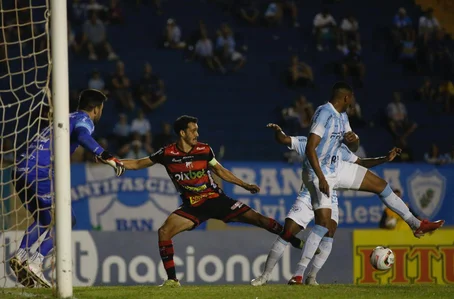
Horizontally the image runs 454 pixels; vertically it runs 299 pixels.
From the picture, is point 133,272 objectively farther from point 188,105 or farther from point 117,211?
point 188,105

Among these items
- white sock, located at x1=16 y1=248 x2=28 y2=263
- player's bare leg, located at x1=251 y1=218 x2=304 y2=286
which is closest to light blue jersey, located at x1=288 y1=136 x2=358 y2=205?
player's bare leg, located at x1=251 y1=218 x2=304 y2=286

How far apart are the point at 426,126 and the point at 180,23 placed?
6.11 m

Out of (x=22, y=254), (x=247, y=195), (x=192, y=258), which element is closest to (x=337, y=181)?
(x=22, y=254)

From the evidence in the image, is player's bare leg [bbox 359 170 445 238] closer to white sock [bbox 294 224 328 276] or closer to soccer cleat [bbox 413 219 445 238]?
soccer cleat [bbox 413 219 445 238]

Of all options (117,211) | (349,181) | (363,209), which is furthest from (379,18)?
(349,181)

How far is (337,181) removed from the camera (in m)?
10.7

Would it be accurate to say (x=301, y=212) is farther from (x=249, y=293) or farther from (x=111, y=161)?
(x=111, y=161)

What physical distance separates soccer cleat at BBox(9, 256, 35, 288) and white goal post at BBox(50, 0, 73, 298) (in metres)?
1.63

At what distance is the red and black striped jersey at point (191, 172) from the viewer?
37.5 ft

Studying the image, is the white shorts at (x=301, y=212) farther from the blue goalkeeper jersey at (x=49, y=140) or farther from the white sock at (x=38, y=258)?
the white sock at (x=38, y=258)

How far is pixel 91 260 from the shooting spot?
51.7ft

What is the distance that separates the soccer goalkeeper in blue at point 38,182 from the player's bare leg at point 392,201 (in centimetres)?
296

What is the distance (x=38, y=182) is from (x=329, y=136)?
306cm

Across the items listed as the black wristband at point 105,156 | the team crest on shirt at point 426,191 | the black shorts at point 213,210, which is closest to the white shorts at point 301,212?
the black shorts at point 213,210
